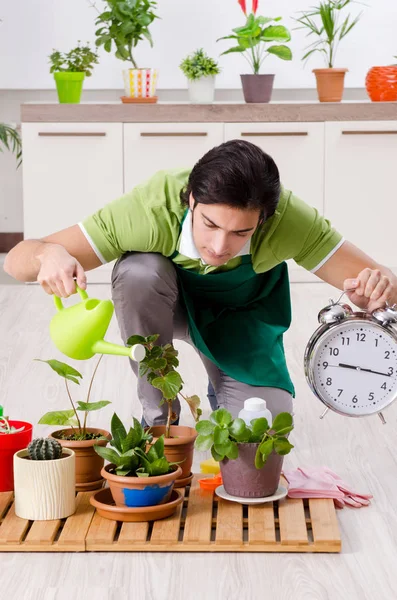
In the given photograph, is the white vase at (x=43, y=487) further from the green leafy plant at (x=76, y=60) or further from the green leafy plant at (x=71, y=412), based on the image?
the green leafy plant at (x=76, y=60)

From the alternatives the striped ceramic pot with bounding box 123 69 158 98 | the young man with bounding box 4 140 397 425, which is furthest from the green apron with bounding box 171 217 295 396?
the striped ceramic pot with bounding box 123 69 158 98

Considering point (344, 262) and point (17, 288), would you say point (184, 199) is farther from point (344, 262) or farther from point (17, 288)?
point (17, 288)

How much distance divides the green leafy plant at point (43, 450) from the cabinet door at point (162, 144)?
289cm

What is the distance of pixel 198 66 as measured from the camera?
4.52m

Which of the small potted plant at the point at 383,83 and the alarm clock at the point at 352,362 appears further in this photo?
the small potted plant at the point at 383,83

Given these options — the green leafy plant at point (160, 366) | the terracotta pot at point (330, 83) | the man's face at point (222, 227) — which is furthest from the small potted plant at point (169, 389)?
the terracotta pot at point (330, 83)

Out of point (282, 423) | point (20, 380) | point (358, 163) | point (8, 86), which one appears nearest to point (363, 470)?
point (282, 423)

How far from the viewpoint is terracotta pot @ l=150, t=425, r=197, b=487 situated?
6.28 feet

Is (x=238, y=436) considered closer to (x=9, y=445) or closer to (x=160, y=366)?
(x=160, y=366)

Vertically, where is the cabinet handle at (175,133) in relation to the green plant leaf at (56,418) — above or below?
above

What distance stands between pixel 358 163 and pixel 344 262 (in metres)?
2.56

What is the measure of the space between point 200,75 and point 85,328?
2.94 meters

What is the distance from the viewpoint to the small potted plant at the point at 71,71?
15.0ft

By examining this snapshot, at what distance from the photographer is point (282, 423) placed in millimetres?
1780
